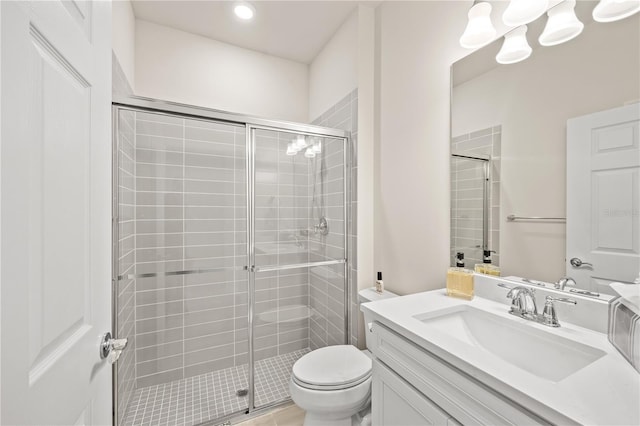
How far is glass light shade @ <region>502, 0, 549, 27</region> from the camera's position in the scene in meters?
1.00

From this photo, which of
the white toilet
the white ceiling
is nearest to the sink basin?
the white toilet

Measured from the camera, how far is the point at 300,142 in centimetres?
199

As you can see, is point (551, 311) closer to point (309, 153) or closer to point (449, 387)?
point (449, 387)

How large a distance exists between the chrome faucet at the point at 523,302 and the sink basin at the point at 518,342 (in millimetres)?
56

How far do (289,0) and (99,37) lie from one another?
1.51m

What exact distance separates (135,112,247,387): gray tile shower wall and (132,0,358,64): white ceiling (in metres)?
0.91

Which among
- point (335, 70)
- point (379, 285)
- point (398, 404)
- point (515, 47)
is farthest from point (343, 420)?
point (335, 70)

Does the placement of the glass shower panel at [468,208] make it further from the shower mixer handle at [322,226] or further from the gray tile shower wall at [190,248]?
the gray tile shower wall at [190,248]

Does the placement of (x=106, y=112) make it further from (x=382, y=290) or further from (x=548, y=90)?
(x=382, y=290)

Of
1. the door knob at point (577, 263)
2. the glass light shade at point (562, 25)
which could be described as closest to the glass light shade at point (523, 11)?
the glass light shade at point (562, 25)

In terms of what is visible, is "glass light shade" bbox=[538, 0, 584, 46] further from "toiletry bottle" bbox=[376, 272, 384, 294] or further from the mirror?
"toiletry bottle" bbox=[376, 272, 384, 294]

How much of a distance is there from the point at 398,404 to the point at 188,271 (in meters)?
1.51

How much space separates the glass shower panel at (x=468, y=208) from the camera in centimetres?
128

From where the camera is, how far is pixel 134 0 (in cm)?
183
